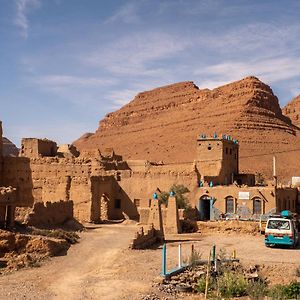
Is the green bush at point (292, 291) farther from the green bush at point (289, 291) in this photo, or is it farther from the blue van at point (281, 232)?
the blue van at point (281, 232)

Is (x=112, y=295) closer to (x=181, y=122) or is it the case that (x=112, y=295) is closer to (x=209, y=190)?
A: (x=209, y=190)

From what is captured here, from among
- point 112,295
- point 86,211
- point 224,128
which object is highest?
point 224,128

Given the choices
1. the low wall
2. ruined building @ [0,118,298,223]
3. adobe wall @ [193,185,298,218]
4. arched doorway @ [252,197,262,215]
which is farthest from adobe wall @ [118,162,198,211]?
the low wall

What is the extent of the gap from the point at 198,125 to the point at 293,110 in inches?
1502

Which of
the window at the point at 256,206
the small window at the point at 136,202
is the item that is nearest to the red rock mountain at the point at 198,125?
the small window at the point at 136,202

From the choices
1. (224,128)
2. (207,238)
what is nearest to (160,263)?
(207,238)

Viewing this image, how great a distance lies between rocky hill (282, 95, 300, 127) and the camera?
4475 inches

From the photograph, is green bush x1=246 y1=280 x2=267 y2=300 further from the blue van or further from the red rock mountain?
the red rock mountain

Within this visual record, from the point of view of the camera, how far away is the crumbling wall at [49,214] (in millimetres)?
22844

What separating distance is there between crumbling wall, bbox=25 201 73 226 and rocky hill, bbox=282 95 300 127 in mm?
93320

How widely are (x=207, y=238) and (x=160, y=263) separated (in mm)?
7872

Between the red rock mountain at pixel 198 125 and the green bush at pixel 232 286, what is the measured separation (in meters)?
50.4

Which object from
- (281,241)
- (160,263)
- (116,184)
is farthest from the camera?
(116,184)

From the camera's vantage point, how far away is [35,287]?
1373 centimetres
